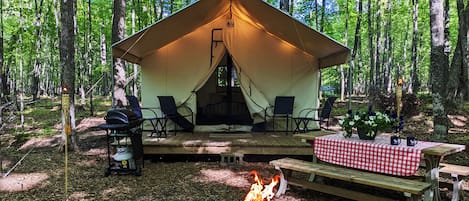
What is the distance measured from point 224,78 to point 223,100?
1.53 ft

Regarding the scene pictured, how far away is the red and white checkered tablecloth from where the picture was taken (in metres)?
2.84

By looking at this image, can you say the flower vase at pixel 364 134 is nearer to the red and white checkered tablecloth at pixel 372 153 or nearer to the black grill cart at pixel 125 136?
the red and white checkered tablecloth at pixel 372 153

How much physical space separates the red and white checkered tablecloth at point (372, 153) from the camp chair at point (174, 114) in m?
3.00

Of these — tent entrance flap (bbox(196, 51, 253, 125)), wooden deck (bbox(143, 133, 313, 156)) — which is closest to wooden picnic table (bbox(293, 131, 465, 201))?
wooden deck (bbox(143, 133, 313, 156))

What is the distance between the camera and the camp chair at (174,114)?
18.7ft

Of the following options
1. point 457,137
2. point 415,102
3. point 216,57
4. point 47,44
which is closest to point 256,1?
point 216,57

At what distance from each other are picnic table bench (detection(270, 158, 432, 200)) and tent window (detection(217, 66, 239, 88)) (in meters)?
3.26

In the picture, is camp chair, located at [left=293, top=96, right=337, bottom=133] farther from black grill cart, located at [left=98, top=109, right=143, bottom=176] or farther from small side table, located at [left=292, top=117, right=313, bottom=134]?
black grill cart, located at [left=98, top=109, right=143, bottom=176]

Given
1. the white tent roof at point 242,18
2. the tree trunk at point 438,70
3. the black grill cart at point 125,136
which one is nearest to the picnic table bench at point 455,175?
the tree trunk at point 438,70

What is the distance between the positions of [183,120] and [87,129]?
9.98ft

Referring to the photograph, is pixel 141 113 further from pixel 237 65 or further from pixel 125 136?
pixel 237 65

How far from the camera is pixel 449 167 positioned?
→ 10.0 ft

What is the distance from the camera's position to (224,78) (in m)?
6.66

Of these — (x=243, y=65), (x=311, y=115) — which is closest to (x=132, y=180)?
(x=243, y=65)
